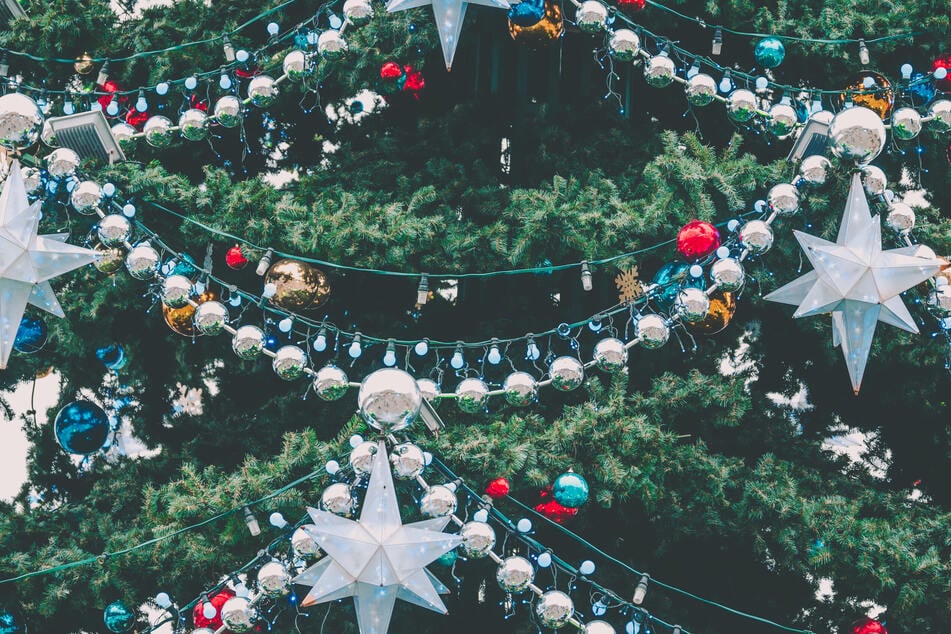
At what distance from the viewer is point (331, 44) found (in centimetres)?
419

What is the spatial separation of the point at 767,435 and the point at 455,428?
4.93 feet

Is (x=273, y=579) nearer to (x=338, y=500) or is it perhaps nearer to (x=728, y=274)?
(x=338, y=500)

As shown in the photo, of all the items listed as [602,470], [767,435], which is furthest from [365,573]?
[767,435]

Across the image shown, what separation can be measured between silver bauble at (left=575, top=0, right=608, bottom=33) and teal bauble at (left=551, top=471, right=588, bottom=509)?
174cm

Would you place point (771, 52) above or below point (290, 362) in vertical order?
above

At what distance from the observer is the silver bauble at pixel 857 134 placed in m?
3.83

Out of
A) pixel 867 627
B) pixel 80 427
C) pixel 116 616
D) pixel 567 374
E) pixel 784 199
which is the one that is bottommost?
pixel 867 627

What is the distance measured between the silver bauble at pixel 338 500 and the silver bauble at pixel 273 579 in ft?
0.94

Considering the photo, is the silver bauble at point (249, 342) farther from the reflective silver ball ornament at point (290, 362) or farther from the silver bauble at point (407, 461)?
the silver bauble at point (407, 461)

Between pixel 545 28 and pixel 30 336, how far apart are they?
8.18 ft

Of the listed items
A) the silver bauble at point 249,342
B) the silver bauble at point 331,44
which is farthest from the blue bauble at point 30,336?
the silver bauble at point 331,44

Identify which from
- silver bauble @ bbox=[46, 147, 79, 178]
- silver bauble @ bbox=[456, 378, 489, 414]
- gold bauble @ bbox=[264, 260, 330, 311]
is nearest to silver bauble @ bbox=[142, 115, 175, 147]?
silver bauble @ bbox=[46, 147, 79, 178]

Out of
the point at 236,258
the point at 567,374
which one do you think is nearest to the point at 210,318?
the point at 236,258

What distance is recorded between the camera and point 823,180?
157 inches
